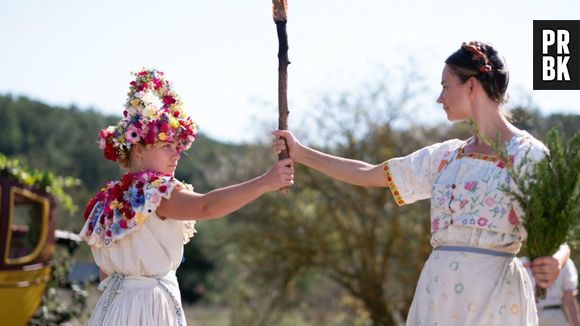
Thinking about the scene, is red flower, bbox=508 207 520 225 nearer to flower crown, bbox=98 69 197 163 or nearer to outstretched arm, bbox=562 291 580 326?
flower crown, bbox=98 69 197 163

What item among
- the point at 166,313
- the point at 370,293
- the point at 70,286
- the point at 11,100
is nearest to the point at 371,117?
the point at 370,293

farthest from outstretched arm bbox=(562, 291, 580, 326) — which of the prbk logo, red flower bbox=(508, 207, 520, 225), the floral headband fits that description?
the floral headband

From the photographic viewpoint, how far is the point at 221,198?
153 inches

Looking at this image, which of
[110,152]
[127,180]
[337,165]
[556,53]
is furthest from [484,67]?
[556,53]

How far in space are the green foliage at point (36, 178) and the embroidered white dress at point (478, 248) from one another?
229 inches

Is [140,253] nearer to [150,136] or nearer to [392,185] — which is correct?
[150,136]

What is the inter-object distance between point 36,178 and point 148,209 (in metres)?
5.58

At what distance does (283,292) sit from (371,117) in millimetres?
3337

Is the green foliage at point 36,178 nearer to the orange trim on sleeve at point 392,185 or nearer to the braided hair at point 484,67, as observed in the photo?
the orange trim on sleeve at point 392,185

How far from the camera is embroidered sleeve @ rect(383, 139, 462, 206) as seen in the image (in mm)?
4109

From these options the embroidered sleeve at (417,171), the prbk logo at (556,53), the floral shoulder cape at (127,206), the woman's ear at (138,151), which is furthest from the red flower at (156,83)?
the prbk logo at (556,53)

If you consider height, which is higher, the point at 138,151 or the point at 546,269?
the point at 138,151

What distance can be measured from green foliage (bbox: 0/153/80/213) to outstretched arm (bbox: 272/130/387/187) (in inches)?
201

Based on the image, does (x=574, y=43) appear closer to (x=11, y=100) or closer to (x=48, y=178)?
(x=48, y=178)
